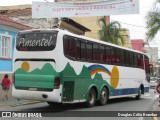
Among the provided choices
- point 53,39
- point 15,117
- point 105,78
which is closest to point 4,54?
point 105,78

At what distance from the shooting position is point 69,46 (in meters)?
16.8

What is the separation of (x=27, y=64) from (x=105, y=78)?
5.44 metres

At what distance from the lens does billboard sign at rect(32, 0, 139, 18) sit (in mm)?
23922

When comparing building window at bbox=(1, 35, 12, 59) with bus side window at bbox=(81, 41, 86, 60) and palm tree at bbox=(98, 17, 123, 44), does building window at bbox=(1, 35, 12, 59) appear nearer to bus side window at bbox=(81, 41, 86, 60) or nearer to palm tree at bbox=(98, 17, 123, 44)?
bus side window at bbox=(81, 41, 86, 60)

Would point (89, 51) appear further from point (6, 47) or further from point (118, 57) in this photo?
point (6, 47)

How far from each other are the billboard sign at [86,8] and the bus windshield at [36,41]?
8374mm

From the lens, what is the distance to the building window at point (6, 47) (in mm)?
25494

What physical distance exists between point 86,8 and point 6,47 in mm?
6099

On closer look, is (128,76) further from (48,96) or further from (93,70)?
(48,96)

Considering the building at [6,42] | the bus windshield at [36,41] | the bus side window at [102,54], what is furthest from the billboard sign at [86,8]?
the bus windshield at [36,41]

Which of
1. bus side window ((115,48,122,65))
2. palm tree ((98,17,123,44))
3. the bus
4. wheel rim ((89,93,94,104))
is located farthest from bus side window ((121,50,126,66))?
palm tree ((98,17,123,44))

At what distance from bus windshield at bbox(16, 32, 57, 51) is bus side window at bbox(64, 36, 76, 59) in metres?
0.57

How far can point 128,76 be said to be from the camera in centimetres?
2405

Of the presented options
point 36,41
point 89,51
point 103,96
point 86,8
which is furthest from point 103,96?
point 86,8
